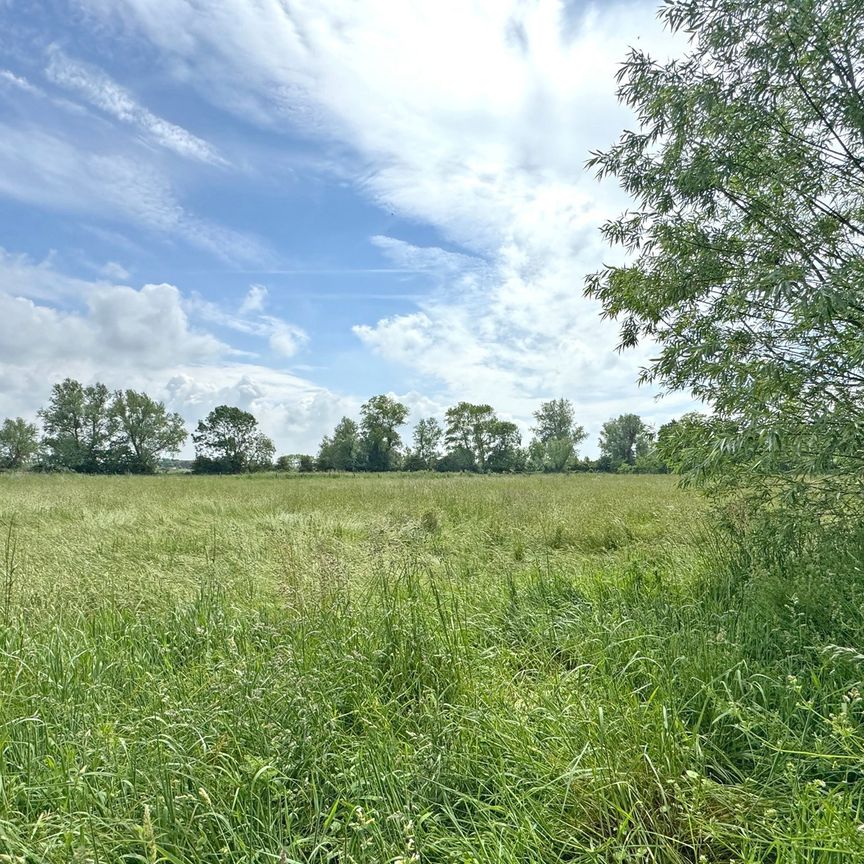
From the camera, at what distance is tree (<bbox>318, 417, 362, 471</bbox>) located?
7681cm

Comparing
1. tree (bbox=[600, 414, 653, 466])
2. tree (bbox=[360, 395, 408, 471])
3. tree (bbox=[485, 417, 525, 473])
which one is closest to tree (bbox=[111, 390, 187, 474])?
tree (bbox=[360, 395, 408, 471])

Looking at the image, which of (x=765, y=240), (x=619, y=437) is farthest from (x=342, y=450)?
(x=765, y=240)

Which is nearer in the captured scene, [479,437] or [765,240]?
[765,240]

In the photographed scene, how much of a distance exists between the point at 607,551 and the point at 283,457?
7252 cm

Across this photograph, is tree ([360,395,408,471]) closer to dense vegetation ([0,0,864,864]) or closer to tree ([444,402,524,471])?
tree ([444,402,524,471])

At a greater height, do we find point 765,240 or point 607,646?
point 765,240

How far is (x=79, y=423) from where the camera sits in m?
68.2

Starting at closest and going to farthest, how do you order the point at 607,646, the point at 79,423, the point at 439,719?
the point at 439,719, the point at 607,646, the point at 79,423

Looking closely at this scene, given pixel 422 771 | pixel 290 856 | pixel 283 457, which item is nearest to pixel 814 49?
pixel 422 771

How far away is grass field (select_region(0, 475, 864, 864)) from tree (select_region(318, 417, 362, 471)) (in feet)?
238

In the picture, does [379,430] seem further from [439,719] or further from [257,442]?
[439,719]

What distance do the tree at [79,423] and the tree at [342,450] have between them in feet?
103

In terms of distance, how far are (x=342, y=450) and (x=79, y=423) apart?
40008 mm

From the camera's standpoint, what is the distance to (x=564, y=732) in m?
2.20
